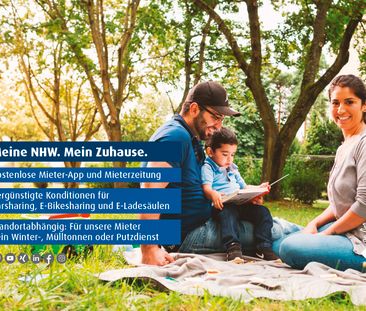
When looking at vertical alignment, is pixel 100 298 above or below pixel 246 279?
above

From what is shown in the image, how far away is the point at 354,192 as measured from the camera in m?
4.04

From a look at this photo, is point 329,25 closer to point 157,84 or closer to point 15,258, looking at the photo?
point 157,84

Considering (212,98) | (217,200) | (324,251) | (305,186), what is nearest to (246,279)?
(324,251)

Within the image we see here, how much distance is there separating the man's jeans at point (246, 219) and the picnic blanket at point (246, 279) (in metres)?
0.30

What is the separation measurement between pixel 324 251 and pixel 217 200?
939 mm

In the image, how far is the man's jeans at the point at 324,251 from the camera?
390cm

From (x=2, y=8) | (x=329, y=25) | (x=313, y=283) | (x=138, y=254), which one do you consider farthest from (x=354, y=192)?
(x=2, y=8)

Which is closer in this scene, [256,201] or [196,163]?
[196,163]

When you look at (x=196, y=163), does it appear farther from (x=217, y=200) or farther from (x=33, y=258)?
(x=33, y=258)

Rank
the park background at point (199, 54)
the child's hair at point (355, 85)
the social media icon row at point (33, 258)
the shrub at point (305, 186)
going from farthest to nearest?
the shrub at point (305, 186)
the park background at point (199, 54)
the child's hair at point (355, 85)
the social media icon row at point (33, 258)

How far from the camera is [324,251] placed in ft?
12.9

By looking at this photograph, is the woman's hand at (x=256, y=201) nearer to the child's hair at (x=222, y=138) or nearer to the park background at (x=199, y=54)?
the child's hair at (x=222, y=138)

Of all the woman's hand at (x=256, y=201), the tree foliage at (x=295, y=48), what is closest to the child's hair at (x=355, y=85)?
the woman's hand at (x=256, y=201)

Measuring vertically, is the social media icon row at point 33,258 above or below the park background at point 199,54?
below
